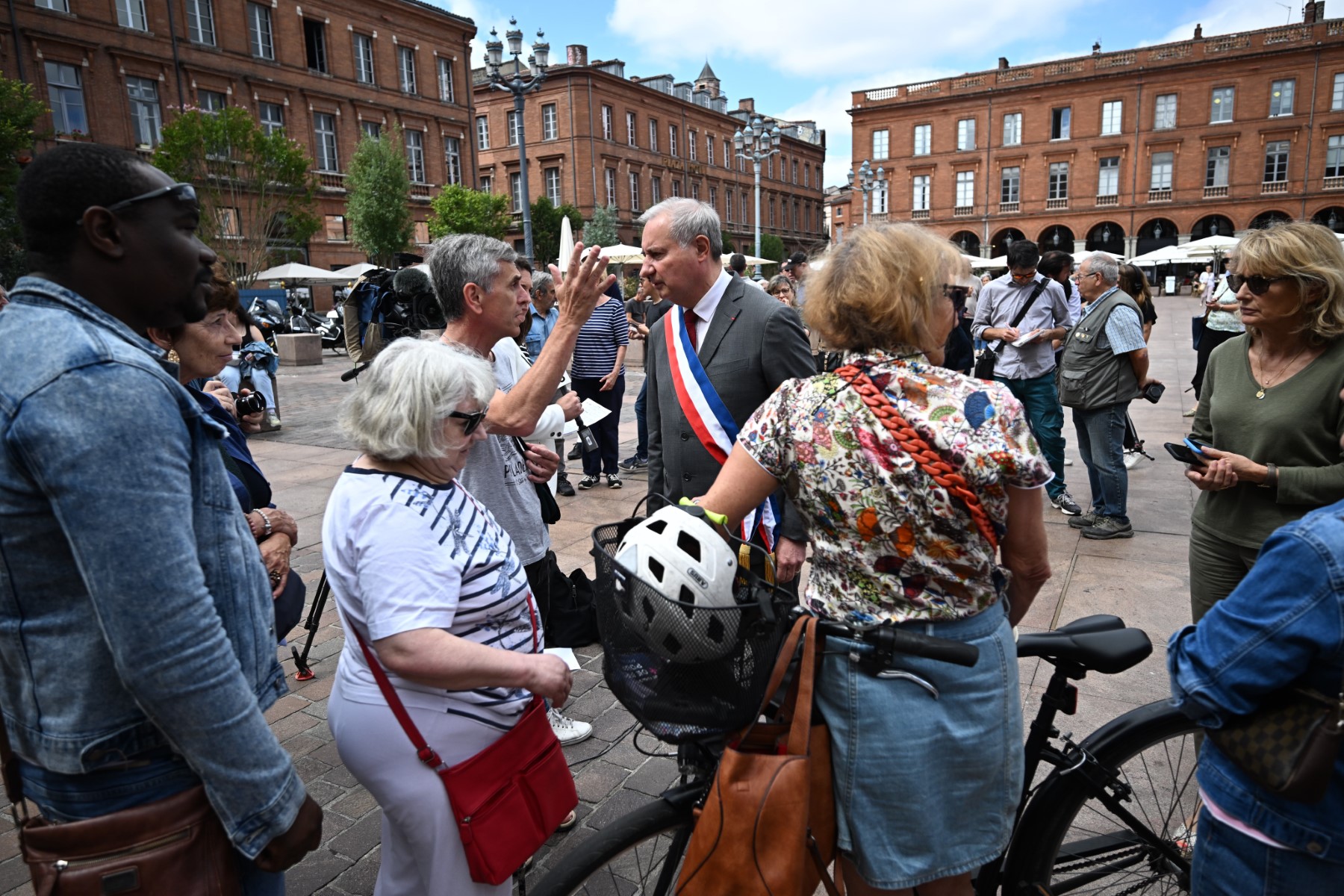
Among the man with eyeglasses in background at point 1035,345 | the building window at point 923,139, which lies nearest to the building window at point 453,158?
the building window at point 923,139

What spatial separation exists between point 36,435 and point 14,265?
25.0 meters

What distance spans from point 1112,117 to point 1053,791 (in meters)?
56.5

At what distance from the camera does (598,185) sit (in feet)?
174

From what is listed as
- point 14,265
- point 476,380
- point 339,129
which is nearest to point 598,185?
point 339,129

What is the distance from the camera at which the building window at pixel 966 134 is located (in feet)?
171

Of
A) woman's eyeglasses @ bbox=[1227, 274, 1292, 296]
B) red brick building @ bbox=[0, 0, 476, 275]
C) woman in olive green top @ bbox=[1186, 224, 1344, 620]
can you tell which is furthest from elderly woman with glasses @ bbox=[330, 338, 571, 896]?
red brick building @ bbox=[0, 0, 476, 275]

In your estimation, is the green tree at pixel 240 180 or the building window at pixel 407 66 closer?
the green tree at pixel 240 180

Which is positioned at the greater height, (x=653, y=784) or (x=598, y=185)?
(x=598, y=185)

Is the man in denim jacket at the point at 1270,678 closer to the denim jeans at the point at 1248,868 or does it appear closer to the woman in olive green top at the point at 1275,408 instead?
the denim jeans at the point at 1248,868

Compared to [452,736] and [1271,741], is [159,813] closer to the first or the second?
[452,736]

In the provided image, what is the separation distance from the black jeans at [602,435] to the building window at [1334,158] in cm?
5225

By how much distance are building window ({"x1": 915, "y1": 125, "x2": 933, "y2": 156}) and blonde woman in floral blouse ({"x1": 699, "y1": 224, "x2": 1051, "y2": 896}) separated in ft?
189

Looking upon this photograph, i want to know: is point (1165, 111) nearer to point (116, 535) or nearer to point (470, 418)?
point (470, 418)

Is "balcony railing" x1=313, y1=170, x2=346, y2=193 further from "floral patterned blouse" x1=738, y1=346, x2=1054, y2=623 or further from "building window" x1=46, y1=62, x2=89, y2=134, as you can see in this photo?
"floral patterned blouse" x1=738, y1=346, x2=1054, y2=623
